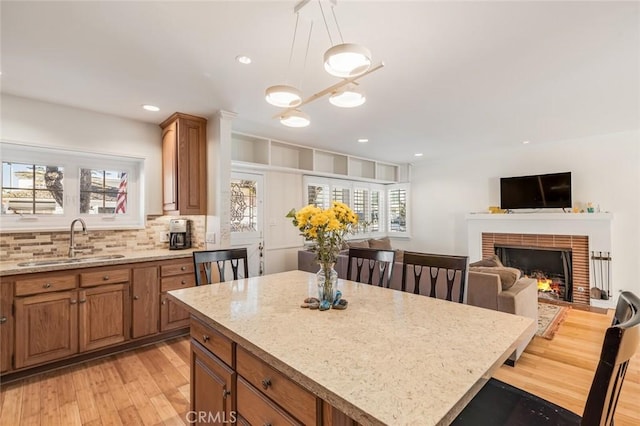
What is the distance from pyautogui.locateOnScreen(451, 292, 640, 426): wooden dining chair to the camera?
78 cm

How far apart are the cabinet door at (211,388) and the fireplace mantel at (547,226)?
519 centimetres

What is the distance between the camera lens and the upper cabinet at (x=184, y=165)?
130 inches

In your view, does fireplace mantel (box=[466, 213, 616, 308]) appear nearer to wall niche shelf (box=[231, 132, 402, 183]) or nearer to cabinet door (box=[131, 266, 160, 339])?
wall niche shelf (box=[231, 132, 402, 183])

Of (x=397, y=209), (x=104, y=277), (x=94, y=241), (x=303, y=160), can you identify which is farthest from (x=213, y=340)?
(x=397, y=209)

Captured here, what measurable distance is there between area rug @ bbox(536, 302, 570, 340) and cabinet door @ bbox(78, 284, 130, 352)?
171 inches

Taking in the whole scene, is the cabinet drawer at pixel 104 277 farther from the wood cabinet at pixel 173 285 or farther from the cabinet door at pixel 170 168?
the cabinet door at pixel 170 168

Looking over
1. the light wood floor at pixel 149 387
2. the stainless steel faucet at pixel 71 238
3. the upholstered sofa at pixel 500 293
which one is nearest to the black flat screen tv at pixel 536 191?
the light wood floor at pixel 149 387

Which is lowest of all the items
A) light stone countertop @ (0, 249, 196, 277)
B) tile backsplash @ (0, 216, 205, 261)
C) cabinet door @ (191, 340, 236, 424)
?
cabinet door @ (191, 340, 236, 424)

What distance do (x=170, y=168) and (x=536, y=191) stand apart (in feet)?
17.8

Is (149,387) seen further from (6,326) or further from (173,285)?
(6,326)

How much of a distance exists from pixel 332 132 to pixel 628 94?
3059 millimetres

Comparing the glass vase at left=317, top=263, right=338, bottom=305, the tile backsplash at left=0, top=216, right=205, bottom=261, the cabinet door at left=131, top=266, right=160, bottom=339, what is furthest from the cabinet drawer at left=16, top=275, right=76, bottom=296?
the glass vase at left=317, top=263, right=338, bottom=305

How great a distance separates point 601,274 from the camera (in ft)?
14.2

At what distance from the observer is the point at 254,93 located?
9.21 ft
